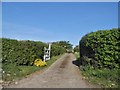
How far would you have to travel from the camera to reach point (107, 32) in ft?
47.7

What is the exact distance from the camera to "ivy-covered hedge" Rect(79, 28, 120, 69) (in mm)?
13961

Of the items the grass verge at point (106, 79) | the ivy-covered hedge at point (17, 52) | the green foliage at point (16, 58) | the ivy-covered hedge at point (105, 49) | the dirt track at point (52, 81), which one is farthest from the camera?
the ivy-covered hedge at point (17, 52)

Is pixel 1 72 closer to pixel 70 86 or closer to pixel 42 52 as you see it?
pixel 70 86

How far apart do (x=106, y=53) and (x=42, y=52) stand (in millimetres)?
11551

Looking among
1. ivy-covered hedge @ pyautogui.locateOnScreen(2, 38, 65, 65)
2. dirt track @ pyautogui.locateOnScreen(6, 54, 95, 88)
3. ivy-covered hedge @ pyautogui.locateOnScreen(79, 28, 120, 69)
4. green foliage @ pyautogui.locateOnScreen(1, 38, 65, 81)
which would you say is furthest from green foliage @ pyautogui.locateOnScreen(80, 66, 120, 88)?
ivy-covered hedge @ pyautogui.locateOnScreen(2, 38, 65, 65)

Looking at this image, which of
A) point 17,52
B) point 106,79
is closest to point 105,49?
point 106,79

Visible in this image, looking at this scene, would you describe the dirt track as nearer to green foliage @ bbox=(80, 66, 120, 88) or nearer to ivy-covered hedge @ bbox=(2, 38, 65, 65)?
green foliage @ bbox=(80, 66, 120, 88)

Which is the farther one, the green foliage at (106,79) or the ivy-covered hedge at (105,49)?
the ivy-covered hedge at (105,49)

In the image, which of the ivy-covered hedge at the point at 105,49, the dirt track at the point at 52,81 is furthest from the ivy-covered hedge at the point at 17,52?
the ivy-covered hedge at the point at 105,49

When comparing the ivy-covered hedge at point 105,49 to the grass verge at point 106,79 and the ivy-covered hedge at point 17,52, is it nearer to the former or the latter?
the grass verge at point 106,79

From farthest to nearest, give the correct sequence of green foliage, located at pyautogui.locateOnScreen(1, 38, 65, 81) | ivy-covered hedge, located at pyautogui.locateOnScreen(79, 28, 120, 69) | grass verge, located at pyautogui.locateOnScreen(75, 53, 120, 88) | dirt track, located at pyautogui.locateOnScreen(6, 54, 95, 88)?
ivy-covered hedge, located at pyautogui.locateOnScreen(79, 28, 120, 69) < green foliage, located at pyautogui.locateOnScreen(1, 38, 65, 81) < grass verge, located at pyautogui.locateOnScreen(75, 53, 120, 88) < dirt track, located at pyautogui.locateOnScreen(6, 54, 95, 88)

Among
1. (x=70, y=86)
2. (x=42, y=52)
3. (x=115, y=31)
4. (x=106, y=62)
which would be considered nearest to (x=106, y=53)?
(x=106, y=62)

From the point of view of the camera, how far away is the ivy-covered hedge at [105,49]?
13961mm

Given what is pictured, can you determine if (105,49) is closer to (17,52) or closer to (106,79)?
(106,79)
